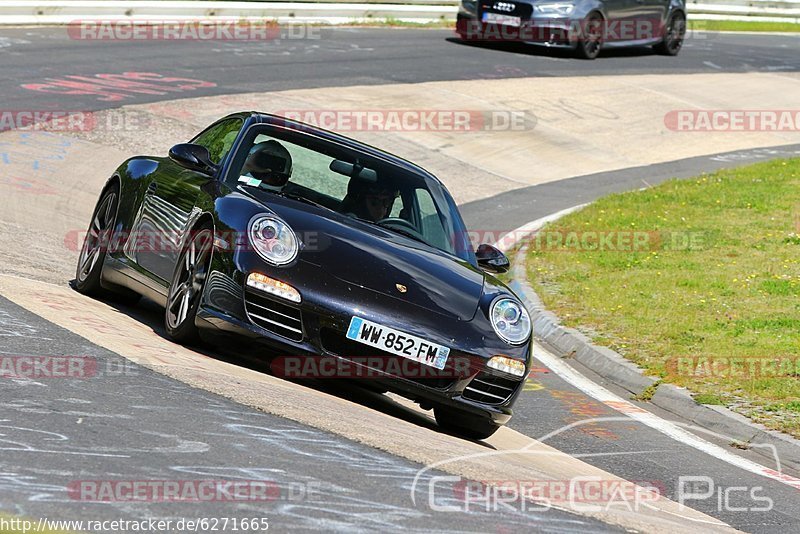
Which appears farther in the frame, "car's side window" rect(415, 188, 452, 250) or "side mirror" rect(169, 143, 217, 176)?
"car's side window" rect(415, 188, 452, 250)

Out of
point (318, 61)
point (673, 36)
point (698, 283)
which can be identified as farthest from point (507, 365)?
point (673, 36)

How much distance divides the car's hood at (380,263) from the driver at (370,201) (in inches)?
10.0

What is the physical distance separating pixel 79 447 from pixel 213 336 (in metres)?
2.20

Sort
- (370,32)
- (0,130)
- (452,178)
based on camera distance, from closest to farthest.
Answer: (0,130) < (452,178) < (370,32)

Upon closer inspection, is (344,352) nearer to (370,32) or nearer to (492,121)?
(492,121)

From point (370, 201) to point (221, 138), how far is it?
4.23 feet

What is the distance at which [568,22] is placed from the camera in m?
26.9

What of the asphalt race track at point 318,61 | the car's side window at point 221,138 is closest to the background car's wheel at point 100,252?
the car's side window at point 221,138

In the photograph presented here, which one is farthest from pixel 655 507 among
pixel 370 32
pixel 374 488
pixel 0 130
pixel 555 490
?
pixel 370 32

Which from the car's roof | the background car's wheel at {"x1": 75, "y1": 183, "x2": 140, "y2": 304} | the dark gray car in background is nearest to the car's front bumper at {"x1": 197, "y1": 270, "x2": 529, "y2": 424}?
the car's roof

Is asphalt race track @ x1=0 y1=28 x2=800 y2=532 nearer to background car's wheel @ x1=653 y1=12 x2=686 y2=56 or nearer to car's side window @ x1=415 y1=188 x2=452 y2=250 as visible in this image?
car's side window @ x1=415 y1=188 x2=452 y2=250

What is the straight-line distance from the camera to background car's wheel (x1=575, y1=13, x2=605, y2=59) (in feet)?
90.1

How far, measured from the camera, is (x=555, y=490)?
19.6ft

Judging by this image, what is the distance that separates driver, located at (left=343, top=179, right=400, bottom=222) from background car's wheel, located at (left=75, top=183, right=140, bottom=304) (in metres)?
1.85
